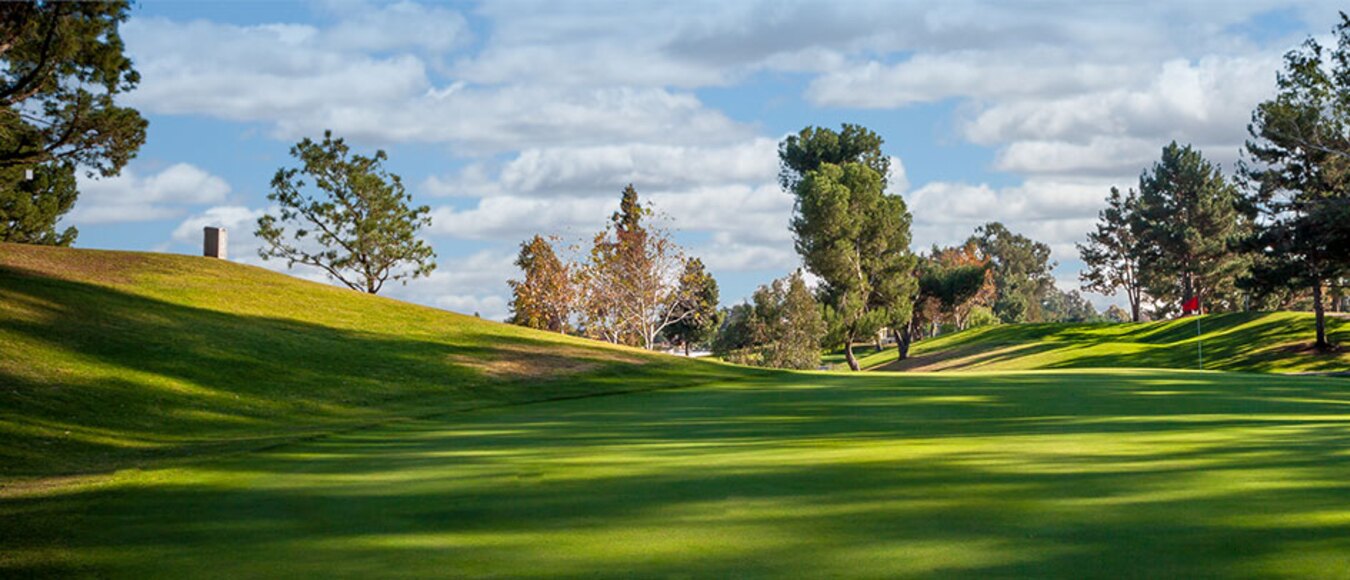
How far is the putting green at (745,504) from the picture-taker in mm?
7684

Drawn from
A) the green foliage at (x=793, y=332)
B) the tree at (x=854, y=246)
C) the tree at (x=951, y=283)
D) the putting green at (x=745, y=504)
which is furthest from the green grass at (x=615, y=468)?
the tree at (x=951, y=283)

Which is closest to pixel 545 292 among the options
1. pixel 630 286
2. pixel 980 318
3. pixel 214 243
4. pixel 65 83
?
pixel 630 286

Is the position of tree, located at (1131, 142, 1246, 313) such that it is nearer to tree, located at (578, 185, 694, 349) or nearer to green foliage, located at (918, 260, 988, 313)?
green foliage, located at (918, 260, 988, 313)

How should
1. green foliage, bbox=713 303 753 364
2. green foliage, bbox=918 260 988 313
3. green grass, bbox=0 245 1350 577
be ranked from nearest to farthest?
1. green grass, bbox=0 245 1350 577
2. green foliage, bbox=713 303 753 364
3. green foliage, bbox=918 260 988 313

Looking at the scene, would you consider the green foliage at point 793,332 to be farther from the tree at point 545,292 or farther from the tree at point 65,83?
the tree at point 65,83

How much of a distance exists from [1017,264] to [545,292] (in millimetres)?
109796

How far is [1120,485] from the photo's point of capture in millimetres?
9961

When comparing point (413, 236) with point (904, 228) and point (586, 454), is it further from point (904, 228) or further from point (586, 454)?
point (586, 454)

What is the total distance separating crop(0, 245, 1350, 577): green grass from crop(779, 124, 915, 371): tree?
47.4 m

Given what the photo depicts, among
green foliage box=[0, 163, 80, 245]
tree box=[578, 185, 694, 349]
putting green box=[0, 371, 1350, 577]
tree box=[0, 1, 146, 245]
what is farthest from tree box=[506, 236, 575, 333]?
putting green box=[0, 371, 1350, 577]

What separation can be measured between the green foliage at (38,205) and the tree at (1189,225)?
71043mm

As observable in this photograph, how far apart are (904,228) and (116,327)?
194ft

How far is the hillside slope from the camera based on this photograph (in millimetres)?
19703

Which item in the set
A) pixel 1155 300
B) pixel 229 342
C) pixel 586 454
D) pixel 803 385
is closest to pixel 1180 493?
pixel 586 454
